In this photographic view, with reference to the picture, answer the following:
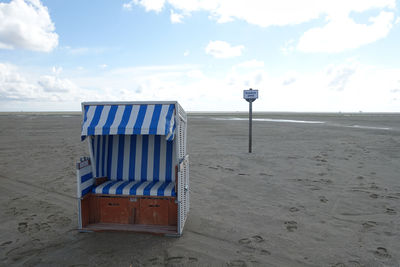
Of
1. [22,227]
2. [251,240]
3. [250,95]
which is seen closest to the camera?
[251,240]

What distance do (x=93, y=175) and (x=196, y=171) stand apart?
4298 mm

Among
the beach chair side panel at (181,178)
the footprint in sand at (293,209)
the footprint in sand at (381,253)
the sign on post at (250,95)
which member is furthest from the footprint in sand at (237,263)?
the sign on post at (250,95)

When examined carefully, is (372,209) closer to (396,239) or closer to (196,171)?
(396,239)

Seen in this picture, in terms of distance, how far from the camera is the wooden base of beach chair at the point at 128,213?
15.8 feet

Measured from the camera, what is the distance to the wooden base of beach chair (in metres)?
4.82

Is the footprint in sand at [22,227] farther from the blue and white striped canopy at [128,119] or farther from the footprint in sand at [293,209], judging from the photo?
the footprint in sand at [293,209]

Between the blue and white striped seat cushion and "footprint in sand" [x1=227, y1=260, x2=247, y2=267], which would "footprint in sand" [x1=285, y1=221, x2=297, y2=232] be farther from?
the blue and white striped seat cushion

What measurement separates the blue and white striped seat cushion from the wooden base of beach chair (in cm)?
17

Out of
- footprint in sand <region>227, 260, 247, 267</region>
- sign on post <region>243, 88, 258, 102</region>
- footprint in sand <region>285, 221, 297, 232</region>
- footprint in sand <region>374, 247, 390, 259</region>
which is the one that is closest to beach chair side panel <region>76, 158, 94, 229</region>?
footprint in sand <region>227, 260, 247, 267</region>

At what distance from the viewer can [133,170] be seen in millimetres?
5512

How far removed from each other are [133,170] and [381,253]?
4551 mm

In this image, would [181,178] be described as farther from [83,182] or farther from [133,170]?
[83,182]

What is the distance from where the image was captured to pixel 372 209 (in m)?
5.66

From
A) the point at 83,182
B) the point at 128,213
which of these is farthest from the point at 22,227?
the point at 128,213
